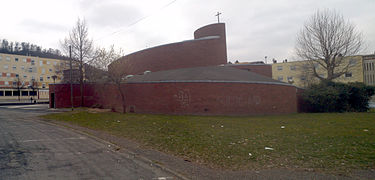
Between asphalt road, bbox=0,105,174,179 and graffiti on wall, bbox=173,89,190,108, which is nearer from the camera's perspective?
asphalt road, bbox=0,105,174,179

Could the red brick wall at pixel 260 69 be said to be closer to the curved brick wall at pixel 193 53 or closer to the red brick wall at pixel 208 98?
the curved brick wall at pixel 193 53

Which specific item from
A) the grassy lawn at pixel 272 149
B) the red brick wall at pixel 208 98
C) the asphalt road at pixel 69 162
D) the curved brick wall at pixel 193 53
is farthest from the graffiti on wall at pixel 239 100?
the asphalt road at pixel 69 162

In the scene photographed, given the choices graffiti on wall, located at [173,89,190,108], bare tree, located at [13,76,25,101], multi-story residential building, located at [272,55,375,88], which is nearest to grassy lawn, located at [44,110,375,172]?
graffiti on wall, located at [173,89,190,108]

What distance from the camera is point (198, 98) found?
18.6 m

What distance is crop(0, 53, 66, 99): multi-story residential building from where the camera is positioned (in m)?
60.4

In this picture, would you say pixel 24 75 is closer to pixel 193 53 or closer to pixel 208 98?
pixel 193 53

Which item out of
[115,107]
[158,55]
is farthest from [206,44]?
[115,107]

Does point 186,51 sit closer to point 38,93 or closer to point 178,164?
point 178,164

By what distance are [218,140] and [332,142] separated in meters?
3.76

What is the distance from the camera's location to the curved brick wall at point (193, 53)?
28062 mm

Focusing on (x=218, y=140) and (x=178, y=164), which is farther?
(x=218, y=140)

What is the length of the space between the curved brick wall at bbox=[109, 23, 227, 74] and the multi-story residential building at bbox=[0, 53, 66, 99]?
40.3 metres

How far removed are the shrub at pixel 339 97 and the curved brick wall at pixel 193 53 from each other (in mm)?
11159

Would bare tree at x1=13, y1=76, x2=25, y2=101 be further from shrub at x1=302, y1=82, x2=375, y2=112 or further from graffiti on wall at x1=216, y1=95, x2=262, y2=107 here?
shrub at x1=302, y1=82, x2=375, y2=112
